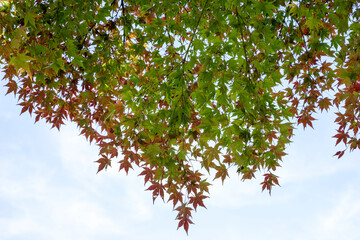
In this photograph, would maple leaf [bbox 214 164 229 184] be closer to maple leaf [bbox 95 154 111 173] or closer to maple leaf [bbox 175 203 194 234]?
maple leaf [bbox 175 203 194 234]

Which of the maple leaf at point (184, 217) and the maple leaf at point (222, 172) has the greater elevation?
the maple leaf at point (222, 172)

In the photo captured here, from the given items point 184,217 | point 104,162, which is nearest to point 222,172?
point 184,217

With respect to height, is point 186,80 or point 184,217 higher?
point 186,80

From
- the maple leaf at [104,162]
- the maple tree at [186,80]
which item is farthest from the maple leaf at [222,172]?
the maple leaf at [104,162]

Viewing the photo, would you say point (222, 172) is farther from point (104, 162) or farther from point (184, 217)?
point (104, 162)

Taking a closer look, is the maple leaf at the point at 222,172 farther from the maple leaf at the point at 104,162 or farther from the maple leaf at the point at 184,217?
the maple leaf at the point at 104,162

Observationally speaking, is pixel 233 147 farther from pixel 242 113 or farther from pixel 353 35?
pixel 353 35

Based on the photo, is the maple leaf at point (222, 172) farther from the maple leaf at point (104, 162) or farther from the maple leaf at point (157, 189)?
the maple leaf at point (104, 162)

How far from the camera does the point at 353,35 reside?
99.8 inches

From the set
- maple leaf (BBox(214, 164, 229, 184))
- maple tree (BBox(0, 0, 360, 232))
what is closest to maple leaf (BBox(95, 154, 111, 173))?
maple tree (BBox(0, 0, 360, 232))

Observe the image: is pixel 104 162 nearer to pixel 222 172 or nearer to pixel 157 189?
pixel 157 189

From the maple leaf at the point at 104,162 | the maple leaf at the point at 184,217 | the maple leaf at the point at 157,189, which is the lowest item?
the maple leaf at the point at 184,217

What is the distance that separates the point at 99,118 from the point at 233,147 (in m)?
1.67

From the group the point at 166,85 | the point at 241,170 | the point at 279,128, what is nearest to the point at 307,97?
the point at 279,128
